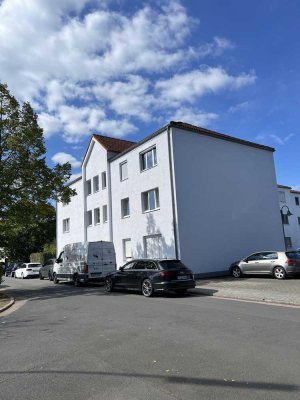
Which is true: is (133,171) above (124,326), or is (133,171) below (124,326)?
above

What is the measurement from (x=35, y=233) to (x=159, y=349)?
2340 inches

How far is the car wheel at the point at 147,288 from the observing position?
49.2 feet

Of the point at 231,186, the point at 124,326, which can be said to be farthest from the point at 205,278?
the point at 124,326

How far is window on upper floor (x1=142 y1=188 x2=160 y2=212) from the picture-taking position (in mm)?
24703

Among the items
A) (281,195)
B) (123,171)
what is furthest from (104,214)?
(281,195)

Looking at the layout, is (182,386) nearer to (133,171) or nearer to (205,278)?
(205,278)

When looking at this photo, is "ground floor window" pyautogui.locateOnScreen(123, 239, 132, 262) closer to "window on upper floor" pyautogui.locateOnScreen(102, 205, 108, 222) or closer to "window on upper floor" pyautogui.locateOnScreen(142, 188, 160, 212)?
"window on upper floor" pyautogui.locateOnScreen(142, 188, 160, 212)

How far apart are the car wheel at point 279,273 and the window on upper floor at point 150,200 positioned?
8173 mm

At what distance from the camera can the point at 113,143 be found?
32062 mm

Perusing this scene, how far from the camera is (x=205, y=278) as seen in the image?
22391 millimetres

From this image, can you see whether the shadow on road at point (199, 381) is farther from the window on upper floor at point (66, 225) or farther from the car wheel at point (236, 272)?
the window on upper floor at point (66, 225)

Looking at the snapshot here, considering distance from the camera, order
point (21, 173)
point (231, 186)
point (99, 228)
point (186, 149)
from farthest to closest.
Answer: point (99, 228) < point (231, 186) < point (186, 149) < point (21, 173)

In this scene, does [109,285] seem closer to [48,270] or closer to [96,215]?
[48,270]

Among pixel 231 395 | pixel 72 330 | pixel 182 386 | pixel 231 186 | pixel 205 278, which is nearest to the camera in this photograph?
pixel 231 395
